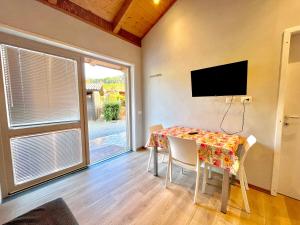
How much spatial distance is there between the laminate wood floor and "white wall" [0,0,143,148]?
86.7 inches

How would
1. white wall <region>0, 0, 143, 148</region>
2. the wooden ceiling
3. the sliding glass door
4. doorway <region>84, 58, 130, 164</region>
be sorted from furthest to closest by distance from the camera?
doorway <region>84, 58, 130, 164</region>, the wooden ceiling, the sliding glass door, white wall <region>0, 0, 143, 148</region>

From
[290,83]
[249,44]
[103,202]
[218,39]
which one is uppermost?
[218,39]

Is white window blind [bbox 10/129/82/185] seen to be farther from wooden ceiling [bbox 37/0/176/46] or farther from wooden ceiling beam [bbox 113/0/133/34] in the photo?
wooden ceiling beam [bbox 113/0/133/34]

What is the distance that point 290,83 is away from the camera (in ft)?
6.28

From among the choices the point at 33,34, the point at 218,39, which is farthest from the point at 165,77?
the point at 33,34

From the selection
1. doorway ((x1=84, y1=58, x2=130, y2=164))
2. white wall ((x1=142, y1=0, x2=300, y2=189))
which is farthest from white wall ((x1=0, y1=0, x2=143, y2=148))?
white wall ((x1=142, y1=0, x2=300, y2=189))

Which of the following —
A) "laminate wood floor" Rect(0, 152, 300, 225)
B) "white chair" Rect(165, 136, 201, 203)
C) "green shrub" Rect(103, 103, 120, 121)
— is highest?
"green shrub" Rect(103, 103, 120, 121)

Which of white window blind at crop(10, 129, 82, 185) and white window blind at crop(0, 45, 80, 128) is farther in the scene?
white window blind at crop(10, 129, 82, 185)

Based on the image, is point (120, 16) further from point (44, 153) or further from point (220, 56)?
point (44, 153)

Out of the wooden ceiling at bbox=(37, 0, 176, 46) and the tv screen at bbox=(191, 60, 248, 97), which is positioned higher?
the wooden ceiling at bbox=(37, 0, 176, 46)

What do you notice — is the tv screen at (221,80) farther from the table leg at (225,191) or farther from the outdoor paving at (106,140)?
the outdoor paving at (106,140)

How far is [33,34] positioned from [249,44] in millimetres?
3010

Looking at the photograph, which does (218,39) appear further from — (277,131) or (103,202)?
(103,202)

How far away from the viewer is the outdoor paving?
3297 mm
